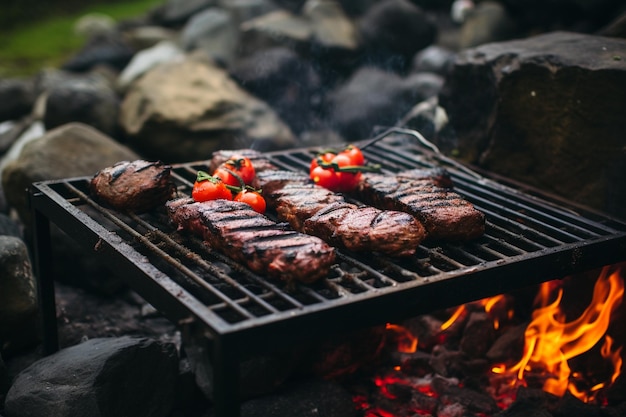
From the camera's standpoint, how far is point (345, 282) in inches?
142

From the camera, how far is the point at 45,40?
14.9 meters

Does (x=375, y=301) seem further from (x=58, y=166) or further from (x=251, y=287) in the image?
(x=58, y=166)

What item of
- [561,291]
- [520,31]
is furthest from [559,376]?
[520,31]

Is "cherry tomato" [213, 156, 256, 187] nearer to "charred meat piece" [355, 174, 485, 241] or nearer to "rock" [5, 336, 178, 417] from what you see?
"charred meat piece" [355, 174, 485, 241]

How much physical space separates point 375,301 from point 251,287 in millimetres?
715

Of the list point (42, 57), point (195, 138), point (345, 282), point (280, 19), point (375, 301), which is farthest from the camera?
point (42, 57)

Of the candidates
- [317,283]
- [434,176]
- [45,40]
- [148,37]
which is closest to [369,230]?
[317,283]

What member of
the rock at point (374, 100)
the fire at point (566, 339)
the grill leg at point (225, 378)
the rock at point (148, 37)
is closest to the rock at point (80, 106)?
the rock at point (374, 100)

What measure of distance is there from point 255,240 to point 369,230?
0.61 m

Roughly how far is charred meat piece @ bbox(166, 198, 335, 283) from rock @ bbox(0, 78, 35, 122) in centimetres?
650

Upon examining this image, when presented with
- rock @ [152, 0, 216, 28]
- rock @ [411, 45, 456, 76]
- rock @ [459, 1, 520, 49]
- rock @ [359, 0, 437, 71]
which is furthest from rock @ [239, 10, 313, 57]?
rock @ [152, 0, 216, 28]

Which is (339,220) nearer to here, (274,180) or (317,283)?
(317,283)

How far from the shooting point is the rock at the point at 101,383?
4.20 meters

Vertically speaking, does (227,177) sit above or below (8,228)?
above
